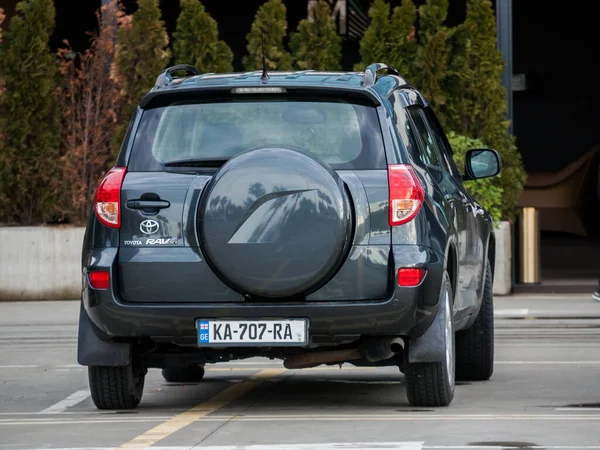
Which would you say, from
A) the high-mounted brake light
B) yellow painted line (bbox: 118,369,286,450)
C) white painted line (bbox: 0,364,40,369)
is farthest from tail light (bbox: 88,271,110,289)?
white painted line (bbox: 0,364,40,369)

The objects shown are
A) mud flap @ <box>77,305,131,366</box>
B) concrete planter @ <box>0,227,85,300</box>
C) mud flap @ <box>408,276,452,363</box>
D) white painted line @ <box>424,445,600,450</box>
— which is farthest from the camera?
concrete planter @ <box>0,227,85,300</box>

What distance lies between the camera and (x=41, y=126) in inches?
726

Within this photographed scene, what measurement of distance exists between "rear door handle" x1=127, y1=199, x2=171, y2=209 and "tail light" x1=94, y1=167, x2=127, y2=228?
0.08 meters

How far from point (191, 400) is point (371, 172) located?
2.06 meters

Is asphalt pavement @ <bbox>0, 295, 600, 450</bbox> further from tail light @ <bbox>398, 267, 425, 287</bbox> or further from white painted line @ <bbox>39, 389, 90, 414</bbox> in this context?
tail light @ <bbox>398, 267, 425, 287</bbox>

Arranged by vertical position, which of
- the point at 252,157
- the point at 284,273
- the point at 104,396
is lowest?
the point at 104,396

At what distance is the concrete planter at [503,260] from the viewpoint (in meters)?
18.0

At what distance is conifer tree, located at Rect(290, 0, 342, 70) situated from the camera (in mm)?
18812

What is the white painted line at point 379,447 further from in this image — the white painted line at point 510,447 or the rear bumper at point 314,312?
the rear bumper at point 314,312

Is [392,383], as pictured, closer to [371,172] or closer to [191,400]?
[191,400]

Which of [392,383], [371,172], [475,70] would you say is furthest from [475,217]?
[475,70]

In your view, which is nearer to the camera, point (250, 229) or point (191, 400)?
point (250, 229)

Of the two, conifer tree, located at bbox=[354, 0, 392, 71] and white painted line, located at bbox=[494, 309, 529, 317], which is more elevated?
conifer tree, located at bbox=[354, 0, 392, 71]

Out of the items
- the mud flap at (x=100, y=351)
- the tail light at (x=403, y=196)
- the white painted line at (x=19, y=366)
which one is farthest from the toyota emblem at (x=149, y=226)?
the white painted line at (x=19, y=366)
